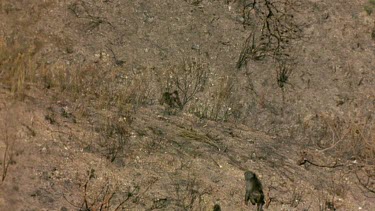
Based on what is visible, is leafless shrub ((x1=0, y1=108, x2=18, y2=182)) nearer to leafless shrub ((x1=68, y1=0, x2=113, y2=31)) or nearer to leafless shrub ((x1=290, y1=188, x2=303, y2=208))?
leafless shrub ((x1=68, y1=0, x2=113, y2=31))

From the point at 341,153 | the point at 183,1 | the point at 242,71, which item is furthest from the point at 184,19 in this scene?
the point at 341,153

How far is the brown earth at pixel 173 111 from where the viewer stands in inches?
280

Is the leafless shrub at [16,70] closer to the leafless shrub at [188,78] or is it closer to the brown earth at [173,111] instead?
the brown earth at [173,111]

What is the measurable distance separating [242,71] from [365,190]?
2.19m

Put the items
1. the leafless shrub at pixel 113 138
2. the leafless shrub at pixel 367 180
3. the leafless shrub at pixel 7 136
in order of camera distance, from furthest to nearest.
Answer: the leafless shrub at pixel 367 180 < the leafless shrub at pixel 113 138 < the leafless shrub at pixel 7 136

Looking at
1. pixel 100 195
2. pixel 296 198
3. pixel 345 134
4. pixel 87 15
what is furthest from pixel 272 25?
pixel 100 195

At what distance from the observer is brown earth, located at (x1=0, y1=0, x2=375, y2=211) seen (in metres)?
7.11

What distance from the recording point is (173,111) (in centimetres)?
821

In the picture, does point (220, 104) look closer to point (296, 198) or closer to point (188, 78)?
point (188, 78)

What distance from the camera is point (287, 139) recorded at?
841cm

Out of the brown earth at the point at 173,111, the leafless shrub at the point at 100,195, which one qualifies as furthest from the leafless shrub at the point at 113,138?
the leafless shrub at the point at 100,195

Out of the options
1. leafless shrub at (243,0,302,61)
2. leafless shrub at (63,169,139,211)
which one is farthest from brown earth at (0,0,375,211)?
leafless shrub at (243,0,302,61)

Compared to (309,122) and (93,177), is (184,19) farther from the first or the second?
(93,177)

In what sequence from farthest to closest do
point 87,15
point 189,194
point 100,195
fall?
point 87,15 → point 189,194 → point 100,195
